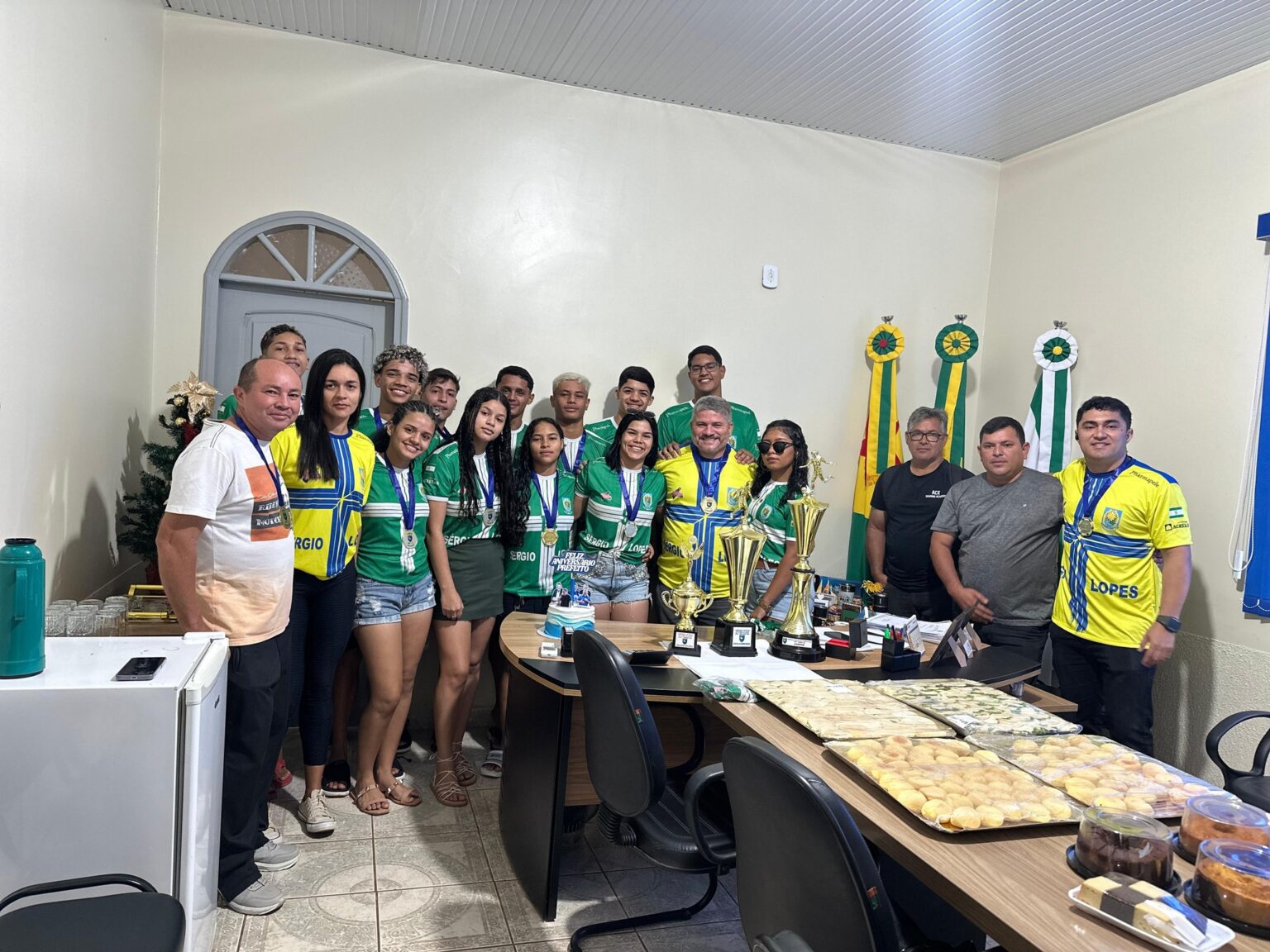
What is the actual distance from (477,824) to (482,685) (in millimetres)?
1370

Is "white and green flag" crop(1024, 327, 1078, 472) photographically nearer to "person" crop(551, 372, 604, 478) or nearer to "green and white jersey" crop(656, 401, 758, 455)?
"green and white jersey" crop(656, 401, 758, 455)

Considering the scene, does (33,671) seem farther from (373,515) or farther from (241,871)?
(373,515)

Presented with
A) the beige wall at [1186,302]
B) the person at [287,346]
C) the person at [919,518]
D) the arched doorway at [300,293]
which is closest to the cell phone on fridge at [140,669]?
the person at [287,346]

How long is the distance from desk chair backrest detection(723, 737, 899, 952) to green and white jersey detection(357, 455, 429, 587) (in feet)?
6.71

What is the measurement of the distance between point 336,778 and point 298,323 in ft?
7.65

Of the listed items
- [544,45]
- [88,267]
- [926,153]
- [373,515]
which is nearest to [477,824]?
[373,515]

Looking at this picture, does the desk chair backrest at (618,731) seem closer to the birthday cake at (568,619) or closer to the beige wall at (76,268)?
the birthday cake at (568,619)

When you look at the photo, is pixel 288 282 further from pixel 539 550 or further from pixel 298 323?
pixel 539 550

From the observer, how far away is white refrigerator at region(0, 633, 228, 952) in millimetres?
1794

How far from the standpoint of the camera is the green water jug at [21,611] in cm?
182

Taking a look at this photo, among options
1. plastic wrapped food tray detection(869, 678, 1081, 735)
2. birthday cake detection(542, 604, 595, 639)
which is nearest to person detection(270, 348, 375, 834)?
birthday cake detection(542, 604, 595, 639)

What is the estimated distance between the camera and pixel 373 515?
11.1 feet

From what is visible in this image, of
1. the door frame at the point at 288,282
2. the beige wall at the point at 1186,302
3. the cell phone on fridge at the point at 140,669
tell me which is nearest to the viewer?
the cell phone on fridge at the point at 140,669

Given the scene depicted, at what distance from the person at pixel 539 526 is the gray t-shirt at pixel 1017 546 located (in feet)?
6.31
